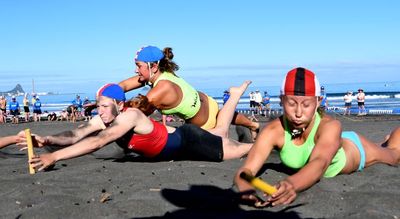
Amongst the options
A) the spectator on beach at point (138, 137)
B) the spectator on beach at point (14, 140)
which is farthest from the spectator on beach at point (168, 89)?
the spectator on beach at point (14, 140)

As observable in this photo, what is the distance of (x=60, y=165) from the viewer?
633cm

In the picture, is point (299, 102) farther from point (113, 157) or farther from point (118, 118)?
point (113, 157)

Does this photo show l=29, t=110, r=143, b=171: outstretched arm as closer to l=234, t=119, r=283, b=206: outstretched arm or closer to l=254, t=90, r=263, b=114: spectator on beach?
l=234, t=119, r=283, b=206: outstretched arm

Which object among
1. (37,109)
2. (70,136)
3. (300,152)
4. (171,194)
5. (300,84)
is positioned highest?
(300,84)

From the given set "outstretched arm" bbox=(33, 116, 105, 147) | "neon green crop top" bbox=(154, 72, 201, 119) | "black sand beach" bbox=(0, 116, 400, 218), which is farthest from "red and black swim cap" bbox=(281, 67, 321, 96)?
"outstretched arm" bbox=(33, 116, 105, 147)

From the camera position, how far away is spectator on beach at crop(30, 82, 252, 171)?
18.0 feet

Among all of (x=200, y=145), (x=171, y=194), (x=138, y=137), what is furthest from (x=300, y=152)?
(x=138, y=137)

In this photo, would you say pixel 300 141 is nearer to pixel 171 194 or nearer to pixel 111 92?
pixel 171 194

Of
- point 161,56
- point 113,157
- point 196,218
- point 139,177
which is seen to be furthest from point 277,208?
point 113,157

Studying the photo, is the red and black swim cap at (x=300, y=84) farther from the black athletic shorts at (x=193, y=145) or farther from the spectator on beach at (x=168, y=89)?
the spectator on beach at (x=168, y=89)

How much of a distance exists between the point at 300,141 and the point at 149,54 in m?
2.89

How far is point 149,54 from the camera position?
262 inches

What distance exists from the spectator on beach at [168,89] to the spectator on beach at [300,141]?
88.5 inches

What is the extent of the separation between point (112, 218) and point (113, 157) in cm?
373
